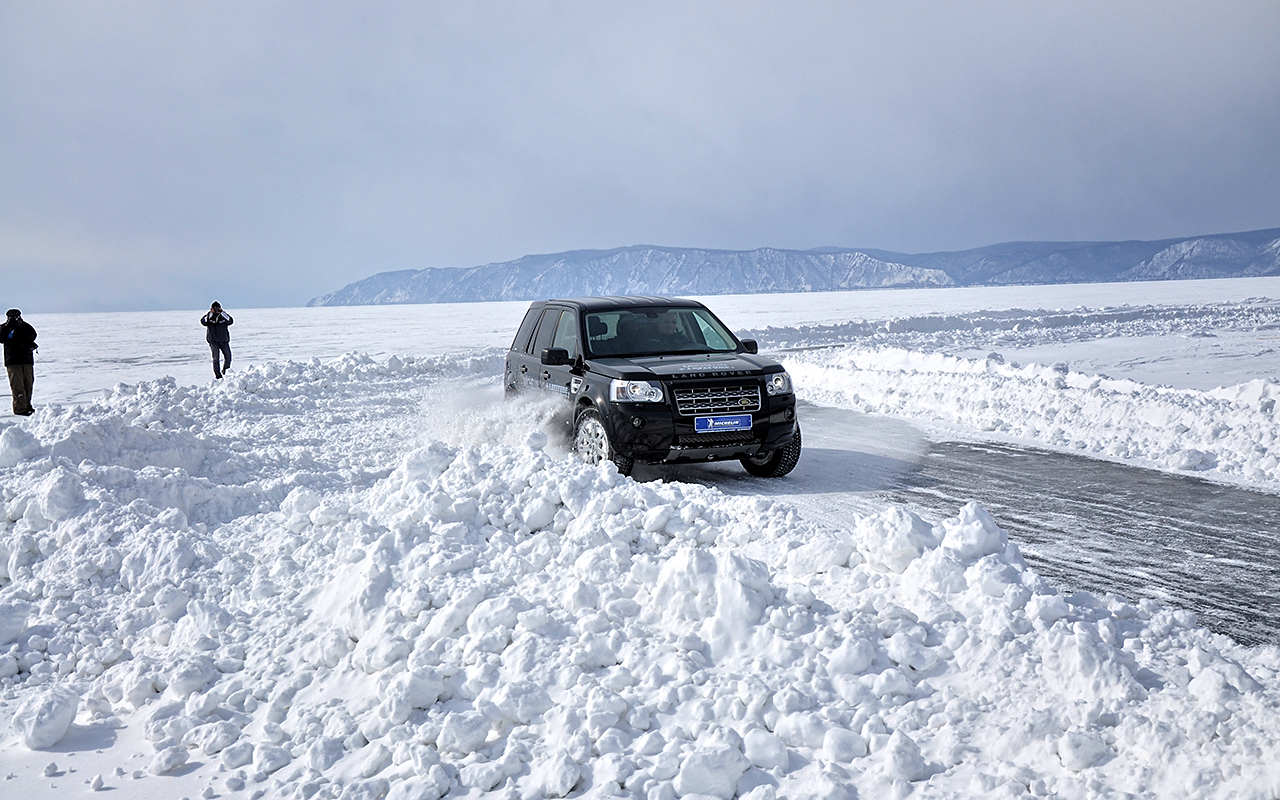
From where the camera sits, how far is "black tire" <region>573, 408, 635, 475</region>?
26.9 feet

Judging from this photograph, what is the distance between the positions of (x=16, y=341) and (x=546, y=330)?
12240 millimetres

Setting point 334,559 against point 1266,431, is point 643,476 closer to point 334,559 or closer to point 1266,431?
point 334,559

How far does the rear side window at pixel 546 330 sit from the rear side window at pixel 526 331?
222 mm

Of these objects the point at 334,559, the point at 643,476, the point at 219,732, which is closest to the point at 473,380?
the point at 643,476

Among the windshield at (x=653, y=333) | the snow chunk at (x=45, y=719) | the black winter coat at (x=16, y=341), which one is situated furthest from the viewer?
the black winter coat at (x=16, y=341)

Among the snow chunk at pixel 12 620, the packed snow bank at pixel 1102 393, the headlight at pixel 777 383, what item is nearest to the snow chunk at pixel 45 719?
the snow chunk at pixel 12 620

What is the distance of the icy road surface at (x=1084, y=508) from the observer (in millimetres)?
5734

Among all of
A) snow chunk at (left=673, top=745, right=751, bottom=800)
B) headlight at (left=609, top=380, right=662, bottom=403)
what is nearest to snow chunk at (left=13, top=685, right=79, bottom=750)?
snow chunk at (left=673, top=745, right=751, bottom=800)

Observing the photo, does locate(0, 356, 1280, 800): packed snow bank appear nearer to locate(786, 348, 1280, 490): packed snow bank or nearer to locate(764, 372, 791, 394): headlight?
locate(764, 372, 791, 394): headlight

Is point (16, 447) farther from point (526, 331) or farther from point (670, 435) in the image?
point (670, 435)

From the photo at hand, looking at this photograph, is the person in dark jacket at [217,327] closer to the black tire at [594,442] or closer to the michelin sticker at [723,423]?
the black tire at [594,442]

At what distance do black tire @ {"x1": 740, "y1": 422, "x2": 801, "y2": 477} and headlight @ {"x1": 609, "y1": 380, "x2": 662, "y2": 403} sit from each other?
133 centimetres

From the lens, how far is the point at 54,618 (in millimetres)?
5906

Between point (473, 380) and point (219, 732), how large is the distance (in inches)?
710
